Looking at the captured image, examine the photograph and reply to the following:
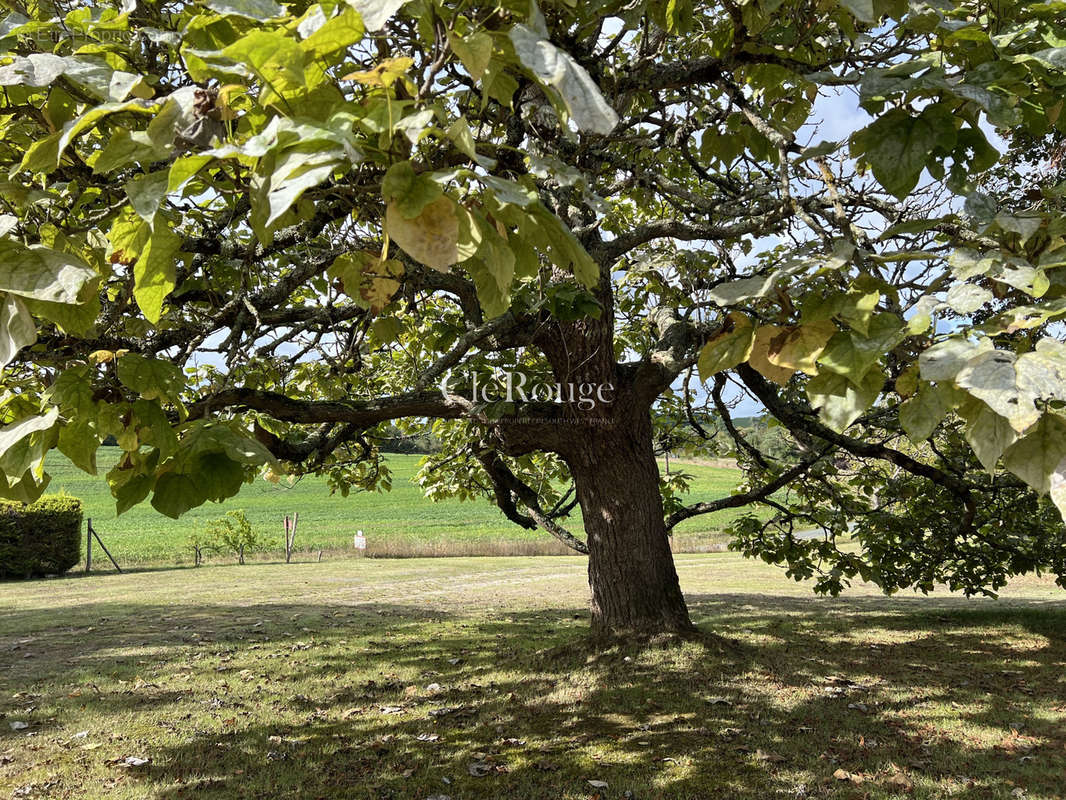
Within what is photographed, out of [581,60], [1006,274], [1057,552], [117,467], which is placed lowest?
[1057,552]

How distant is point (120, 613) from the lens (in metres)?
11.2

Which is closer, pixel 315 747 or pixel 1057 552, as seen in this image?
pixel 315 747

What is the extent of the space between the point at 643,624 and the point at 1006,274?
5422 millimetres

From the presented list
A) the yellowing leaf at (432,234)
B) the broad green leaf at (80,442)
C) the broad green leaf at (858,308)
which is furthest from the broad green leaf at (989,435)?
the broad green leaf at (80,442)

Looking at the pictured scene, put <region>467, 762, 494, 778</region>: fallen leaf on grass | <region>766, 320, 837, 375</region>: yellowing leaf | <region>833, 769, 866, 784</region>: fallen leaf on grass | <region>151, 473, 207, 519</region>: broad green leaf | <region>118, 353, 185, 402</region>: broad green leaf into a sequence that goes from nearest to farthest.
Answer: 1. <region>766, 320, 837, 375</region>: yellowing leaf
2. <region>151, 473, 207, 519</region>: broad green leaf
3. <region>118, 353, 185, 402</region>: broad green leaf
4. <region>833, 769, 866, 784</region>: fallen leaf on grass
5. <region>467, 762, 494, 778</region>: fallen leaf on grass

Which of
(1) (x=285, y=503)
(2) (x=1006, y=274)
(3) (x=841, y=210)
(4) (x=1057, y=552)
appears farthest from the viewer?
(1) (x=285, y=503)

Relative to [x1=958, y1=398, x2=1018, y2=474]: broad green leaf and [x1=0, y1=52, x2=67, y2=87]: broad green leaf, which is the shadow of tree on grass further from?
[x1=0, y1=52, x2=67, y2=87]: broad green leaf

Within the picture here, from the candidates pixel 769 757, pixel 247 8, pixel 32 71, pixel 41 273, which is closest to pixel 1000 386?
pixel 247 8

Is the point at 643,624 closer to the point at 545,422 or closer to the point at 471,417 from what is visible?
the point at 545,422

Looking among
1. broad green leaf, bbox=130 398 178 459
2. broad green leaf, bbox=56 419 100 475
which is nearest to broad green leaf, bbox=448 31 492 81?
broad green leaf, bbox=130 398 178 459

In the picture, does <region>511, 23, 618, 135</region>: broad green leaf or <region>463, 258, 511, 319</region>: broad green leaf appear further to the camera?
<region>463, 258, 511, 319</region>: broad green leaf

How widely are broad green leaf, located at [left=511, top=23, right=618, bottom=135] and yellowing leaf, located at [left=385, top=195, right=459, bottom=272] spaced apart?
259 millimetres

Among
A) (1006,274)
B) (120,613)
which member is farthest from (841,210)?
(120,613)

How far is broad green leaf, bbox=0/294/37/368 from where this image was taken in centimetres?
124
